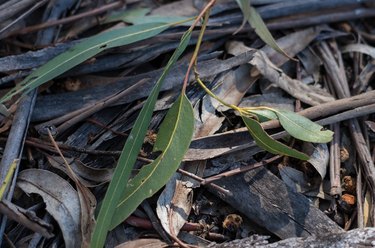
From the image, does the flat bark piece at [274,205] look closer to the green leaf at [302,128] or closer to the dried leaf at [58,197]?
the green leaf at [302,128]

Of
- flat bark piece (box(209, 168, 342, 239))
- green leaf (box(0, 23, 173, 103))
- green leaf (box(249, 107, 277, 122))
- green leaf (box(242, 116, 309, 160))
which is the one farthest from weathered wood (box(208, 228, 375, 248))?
green leaf (box(0, 23, 173, 103))

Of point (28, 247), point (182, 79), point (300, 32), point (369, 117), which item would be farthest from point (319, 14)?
point (28, 247)

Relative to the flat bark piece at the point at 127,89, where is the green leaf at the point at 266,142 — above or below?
below

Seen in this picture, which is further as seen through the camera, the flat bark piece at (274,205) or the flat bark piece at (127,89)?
the flat bark piece at (127,89)

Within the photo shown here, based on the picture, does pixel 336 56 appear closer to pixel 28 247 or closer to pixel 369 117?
pixel 369 117

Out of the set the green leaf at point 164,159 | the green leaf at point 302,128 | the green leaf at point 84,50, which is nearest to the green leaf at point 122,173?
the green leaf at point 164,159

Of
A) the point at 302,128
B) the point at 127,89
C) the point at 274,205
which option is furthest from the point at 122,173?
the point at 302,128

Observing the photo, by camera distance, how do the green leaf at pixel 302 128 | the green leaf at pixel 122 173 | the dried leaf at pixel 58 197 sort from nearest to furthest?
the green leaf at pixel 122 173
the dried leaf at pixel 58 197
the green leaf at pixel 302 128
